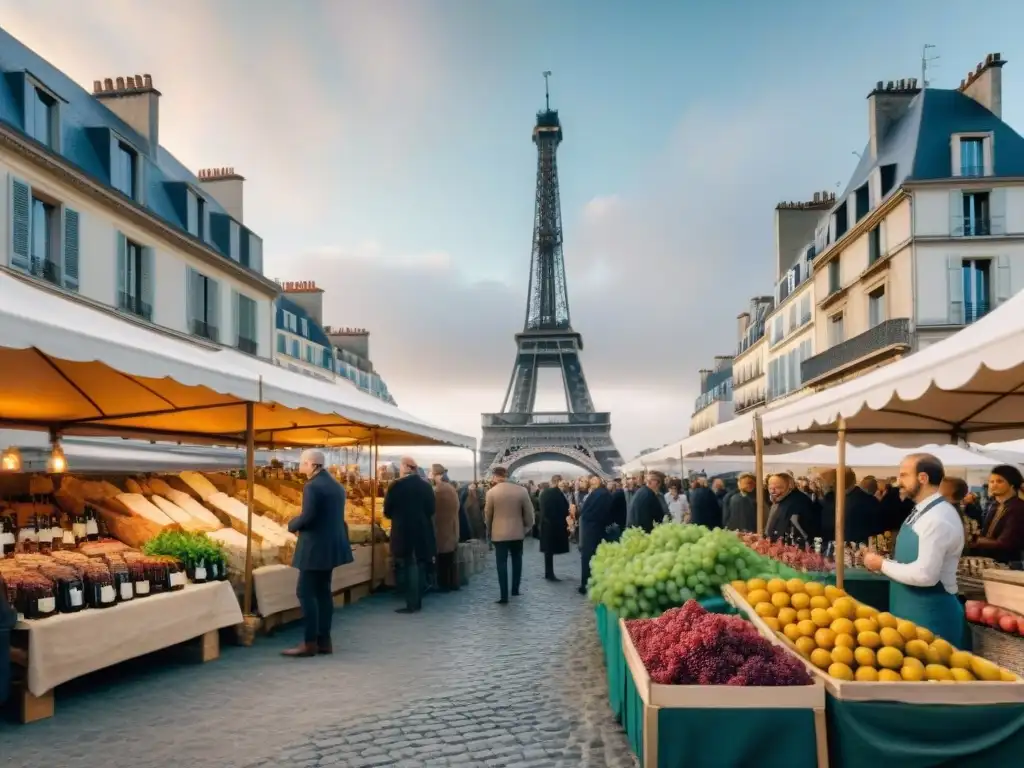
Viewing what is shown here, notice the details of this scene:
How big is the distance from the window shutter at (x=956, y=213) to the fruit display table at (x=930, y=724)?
25.5m

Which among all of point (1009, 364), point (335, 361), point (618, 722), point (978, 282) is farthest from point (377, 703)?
point (335, 361)

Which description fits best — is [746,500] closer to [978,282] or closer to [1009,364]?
[1009,364]

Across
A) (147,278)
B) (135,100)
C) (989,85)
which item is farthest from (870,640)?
(989,85)

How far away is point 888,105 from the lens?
29797 mm

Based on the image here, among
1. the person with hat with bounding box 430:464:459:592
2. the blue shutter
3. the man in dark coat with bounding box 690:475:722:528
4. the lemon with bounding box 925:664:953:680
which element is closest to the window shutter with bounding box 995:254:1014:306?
the man in dark coat with bounding box 690:475:722:528

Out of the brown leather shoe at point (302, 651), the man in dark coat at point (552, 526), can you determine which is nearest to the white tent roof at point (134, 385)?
the brown leather shoe at point (302, 651)

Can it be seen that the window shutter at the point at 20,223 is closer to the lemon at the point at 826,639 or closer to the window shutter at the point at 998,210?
the lemon at the point at 826,639

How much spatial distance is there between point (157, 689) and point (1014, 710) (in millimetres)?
5013

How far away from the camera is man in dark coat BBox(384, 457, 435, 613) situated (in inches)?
366

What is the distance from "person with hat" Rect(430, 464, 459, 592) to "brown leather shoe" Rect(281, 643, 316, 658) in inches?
159

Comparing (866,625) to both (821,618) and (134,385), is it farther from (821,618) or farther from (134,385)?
(134,385)

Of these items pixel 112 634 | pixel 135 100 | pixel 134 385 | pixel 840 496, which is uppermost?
pixel 135 100

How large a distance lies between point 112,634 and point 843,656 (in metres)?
4.51

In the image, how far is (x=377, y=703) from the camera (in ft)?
17.8
